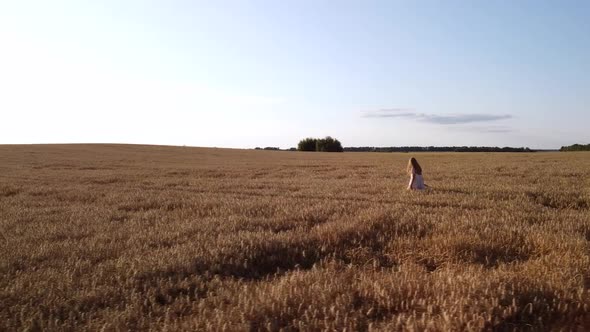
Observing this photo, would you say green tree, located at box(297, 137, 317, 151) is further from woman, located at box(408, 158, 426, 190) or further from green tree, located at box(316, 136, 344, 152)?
woman, located at box(408, 158, 426, 190)

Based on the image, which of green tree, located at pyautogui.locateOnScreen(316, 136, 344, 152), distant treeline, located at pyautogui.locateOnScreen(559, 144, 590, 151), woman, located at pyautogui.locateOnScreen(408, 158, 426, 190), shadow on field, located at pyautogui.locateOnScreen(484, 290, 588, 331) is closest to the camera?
shadow on field, located at pyautogui.locateOnScreen(484, 290, 588, 331)

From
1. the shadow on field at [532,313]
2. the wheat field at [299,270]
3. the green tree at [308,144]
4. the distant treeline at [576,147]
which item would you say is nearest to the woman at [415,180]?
the wheat field at [299,270]

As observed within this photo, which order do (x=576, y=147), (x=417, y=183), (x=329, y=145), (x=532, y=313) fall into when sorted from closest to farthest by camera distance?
1. (x=532, y=313)
2. (x=417, y=183)
3. (x=576, y=147)
4. (x=329, y=145)

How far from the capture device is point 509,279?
453cm

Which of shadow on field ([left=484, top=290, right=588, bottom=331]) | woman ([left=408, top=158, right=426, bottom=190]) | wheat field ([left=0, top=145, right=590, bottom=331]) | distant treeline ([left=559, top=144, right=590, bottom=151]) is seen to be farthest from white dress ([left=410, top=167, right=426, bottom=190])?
distant treeline ([left=559, top=144, right=590, bottom=151])

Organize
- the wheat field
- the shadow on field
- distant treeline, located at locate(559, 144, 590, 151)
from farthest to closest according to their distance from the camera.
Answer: distant treeline, located at locate(559, 144, 590, 151), the wheat field, the shadow on field

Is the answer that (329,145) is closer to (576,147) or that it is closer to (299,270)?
(576,147)

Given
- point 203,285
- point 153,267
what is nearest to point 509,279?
point 203,285

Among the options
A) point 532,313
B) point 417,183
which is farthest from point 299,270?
Answer: point 417,183

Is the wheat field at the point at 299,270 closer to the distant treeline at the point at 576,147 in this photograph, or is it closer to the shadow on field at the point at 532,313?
the shadow on field at the point at 532,313

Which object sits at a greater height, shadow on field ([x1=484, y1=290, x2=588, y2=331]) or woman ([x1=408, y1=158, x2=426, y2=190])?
woman ([x1=408, y1=158, x2=426, y2=190])

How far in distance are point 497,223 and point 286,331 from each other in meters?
5.06

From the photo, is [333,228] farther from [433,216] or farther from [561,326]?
[561,326]

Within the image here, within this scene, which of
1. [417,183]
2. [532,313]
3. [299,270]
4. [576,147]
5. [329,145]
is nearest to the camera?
[532,313]
